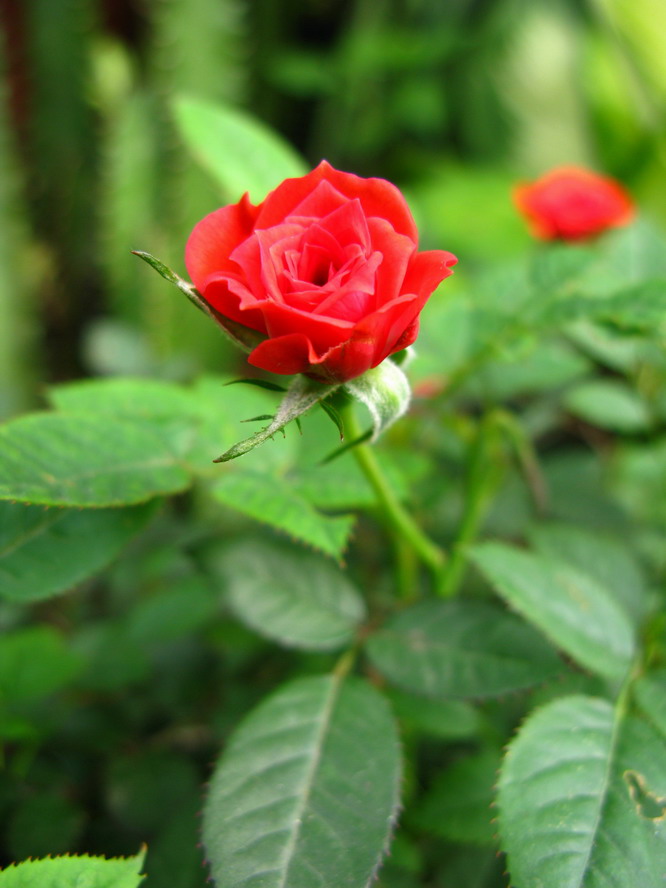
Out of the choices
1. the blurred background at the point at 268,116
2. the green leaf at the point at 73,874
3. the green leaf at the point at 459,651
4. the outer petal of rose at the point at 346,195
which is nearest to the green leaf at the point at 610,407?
the green leaf at the point at 459,651

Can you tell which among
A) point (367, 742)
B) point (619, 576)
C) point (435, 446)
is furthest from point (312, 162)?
point (367, 742)

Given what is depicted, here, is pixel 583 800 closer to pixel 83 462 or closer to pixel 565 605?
pixel 565 605

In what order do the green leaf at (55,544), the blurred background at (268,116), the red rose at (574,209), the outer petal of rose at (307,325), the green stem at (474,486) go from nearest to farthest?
1. the outer petal of rose at (307,325)
2. the green leaf at (55,544)
3. the green stem at (474,486)
4. the red rose at (574,209)
5. the blurred background at (268,116)

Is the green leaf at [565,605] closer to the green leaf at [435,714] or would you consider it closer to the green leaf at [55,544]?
the green leaf at [435,714]

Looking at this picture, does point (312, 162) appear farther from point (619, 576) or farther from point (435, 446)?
point (619, 576)

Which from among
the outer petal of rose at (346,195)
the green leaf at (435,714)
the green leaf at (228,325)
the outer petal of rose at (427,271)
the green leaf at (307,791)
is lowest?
the green leaf at (435,714)

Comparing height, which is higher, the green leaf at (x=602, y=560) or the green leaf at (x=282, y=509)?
the green leaf at (x=282, y=509)

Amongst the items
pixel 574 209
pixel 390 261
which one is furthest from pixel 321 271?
pixel 574 209

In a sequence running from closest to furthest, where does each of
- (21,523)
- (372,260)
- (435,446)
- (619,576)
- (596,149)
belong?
(372,260)
(21,523)
(619,576)
(435,446)
(596,149)
